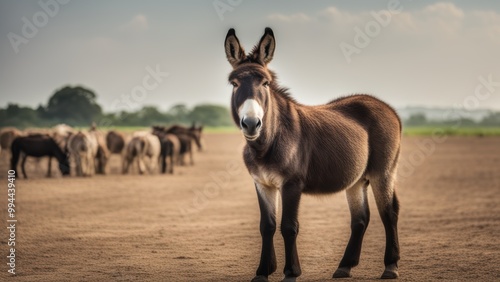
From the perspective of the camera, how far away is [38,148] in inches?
989

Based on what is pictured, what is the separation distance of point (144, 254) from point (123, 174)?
18030 mm

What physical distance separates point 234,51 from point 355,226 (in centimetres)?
273

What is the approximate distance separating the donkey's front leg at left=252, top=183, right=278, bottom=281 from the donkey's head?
→ 79 cm

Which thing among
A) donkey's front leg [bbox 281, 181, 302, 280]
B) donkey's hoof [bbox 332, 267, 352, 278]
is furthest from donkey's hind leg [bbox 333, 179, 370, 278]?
donkey's front leg [bbox 281, 181, 302, 280]

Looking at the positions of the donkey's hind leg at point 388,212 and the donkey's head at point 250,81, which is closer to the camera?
the donkey's head at point 250,81

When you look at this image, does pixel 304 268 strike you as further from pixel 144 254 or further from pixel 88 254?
pixel 88 254

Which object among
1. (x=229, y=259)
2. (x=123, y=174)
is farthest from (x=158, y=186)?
(x=229, y=259)

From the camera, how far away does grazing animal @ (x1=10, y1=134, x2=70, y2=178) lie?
24828 millimetres

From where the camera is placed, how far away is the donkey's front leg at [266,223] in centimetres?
689

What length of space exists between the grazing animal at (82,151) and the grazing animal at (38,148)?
421mm

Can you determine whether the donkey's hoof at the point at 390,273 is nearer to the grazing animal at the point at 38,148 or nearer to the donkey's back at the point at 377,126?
the donkey's back at the point at 377,126

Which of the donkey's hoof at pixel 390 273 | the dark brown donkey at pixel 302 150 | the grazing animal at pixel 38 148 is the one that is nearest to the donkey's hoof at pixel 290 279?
the dark brown donkey at pixel 302 150

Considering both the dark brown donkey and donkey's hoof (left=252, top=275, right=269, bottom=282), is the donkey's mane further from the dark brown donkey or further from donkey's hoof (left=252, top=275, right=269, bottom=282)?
donkey's hoof (left=252, top=275, right=269, bottom=282)

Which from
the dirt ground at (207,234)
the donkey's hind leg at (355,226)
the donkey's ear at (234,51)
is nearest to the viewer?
the donkey's ear at (234,51)
